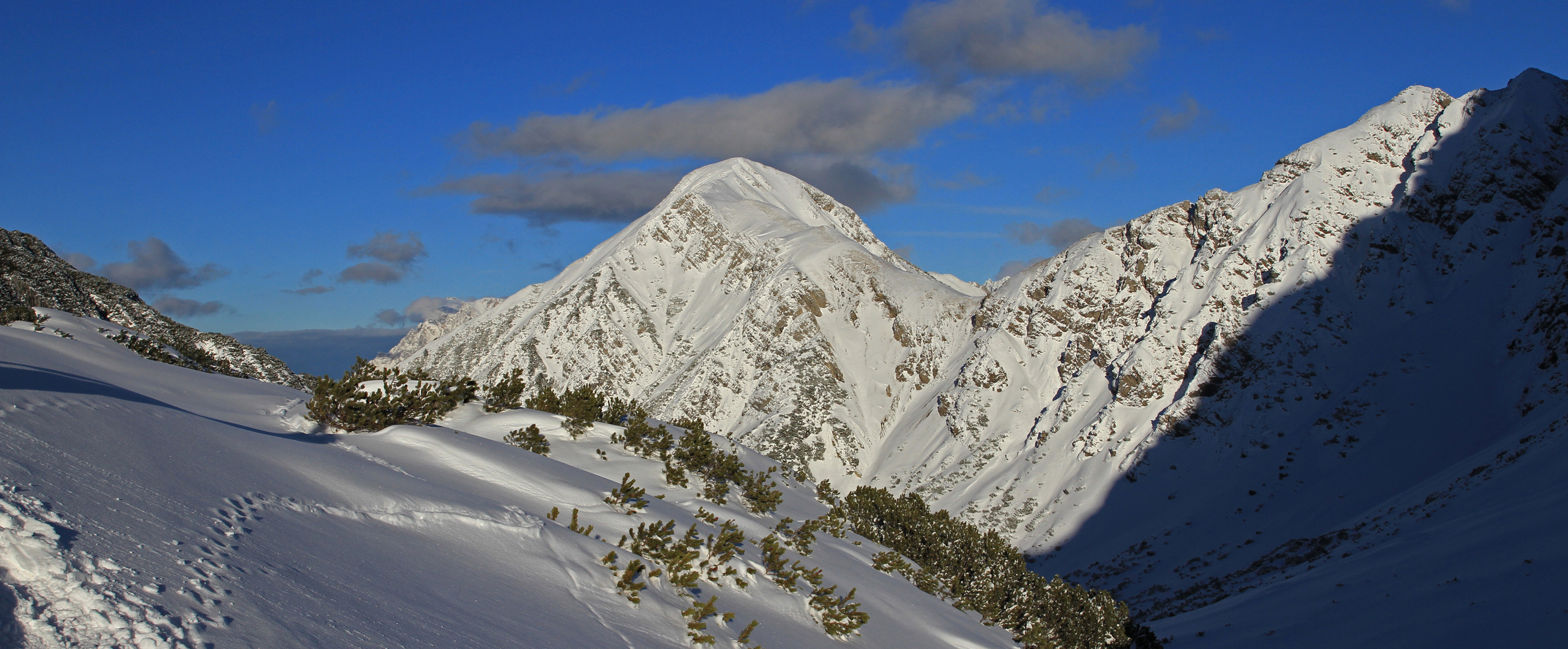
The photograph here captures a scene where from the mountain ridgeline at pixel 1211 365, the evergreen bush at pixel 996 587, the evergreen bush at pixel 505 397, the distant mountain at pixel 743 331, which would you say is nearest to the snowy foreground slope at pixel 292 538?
the evergreen bush at pixel 996 587

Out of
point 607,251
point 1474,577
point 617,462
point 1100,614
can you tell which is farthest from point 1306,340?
point 607,251

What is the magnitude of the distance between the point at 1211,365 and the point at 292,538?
6734cm

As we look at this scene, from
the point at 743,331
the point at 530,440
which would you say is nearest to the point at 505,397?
the point at 530,440

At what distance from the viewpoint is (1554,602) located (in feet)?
50.4

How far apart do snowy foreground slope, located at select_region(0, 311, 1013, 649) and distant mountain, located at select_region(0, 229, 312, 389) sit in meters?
14.5

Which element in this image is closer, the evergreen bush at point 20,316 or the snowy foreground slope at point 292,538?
the snowy foreground slope at point 292,538

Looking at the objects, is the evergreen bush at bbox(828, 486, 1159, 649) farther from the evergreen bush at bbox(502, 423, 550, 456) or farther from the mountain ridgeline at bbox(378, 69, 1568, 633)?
the mountain ridgeline at bbox(378, 69, 1568, 633)

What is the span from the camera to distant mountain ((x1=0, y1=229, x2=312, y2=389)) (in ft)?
72.7

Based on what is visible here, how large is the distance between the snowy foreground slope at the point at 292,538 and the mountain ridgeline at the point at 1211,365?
25.7 m

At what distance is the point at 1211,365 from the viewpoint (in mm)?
62750

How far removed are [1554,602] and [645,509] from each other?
17.1 meters

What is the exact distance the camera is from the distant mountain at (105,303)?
873 inches

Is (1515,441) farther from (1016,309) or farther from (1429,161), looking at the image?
(1016,309)

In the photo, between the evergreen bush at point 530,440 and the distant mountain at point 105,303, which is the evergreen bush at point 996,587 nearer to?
the evergreen bush at point 530,440
